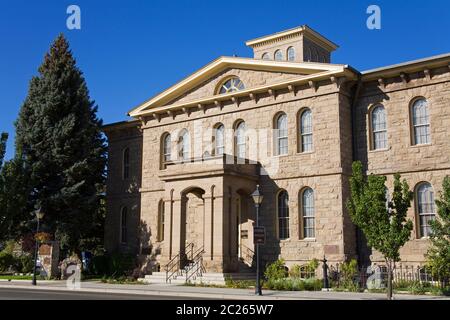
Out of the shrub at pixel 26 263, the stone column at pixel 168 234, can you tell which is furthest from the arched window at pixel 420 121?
the shrub at pixel 26 263

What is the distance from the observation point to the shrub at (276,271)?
25875 millimetres

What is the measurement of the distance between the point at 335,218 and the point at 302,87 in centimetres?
692

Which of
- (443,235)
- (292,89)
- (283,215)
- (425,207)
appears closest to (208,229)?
(283,215)

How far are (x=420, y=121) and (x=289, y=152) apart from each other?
6505mm

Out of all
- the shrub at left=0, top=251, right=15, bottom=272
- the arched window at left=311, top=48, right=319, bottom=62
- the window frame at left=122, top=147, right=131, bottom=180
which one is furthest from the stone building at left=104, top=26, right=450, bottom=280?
the arched window at left=311, top=48, right=319, bottom=62

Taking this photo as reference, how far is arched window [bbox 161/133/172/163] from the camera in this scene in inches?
1300

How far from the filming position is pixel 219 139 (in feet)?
101

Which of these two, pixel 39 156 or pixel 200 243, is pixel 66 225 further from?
pixel 200 243

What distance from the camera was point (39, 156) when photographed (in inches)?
1334

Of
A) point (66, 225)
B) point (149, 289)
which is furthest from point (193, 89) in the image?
point (149, 289)

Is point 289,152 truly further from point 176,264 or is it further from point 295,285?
point 176,264

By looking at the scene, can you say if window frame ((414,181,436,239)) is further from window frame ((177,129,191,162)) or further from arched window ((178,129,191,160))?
window frame ((177,129,191,162))

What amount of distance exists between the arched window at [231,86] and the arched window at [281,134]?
3.04 m

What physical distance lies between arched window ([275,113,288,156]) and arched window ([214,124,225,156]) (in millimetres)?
3439
